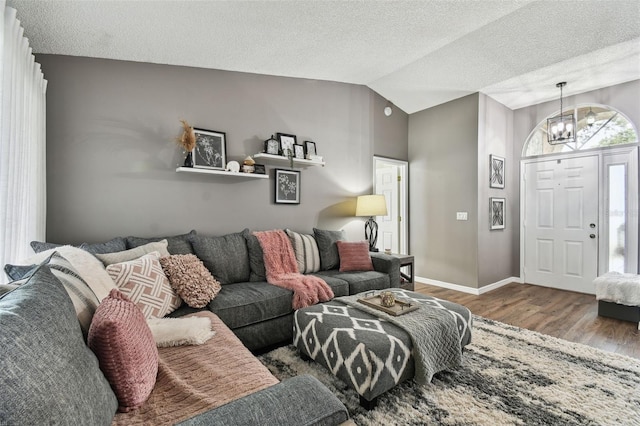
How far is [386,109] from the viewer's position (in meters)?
4.67

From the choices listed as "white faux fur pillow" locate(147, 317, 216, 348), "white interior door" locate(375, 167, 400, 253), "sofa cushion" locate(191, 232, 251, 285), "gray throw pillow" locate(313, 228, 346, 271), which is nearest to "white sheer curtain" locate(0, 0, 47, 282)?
"white faux fur pillow" locate(147, 317, 216, 348)

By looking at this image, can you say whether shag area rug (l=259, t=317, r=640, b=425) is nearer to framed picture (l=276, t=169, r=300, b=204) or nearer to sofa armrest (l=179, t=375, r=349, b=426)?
sofa armrest (l=179, t=375, r=349, b=426)

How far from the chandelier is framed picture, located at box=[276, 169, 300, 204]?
3.52 metres

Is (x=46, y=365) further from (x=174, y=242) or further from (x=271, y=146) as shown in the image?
(x=271, y=146)

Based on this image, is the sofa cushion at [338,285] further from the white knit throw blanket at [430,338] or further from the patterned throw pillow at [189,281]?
the patterned throw pillow at [189,281]

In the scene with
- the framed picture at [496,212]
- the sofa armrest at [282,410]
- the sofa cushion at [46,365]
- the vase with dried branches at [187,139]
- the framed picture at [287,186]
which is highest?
the vase with dried branches at [187,139]

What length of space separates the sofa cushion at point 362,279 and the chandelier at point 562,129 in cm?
310

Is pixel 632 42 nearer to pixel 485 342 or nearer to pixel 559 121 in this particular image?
pixel 559 121

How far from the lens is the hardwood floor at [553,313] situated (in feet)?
8.79

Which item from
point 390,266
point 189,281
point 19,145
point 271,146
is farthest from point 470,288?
point 19,145

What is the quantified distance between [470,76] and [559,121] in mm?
1421

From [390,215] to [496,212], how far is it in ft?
5.18

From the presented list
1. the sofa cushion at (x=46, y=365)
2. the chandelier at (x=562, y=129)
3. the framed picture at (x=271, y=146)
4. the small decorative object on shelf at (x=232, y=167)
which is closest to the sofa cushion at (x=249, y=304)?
the small decorative object on shelf at (x=232, y=167)

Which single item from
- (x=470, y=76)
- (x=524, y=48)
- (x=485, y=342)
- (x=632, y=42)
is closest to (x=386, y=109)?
(x=470, y=76)
